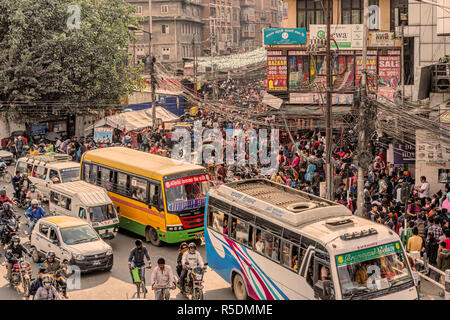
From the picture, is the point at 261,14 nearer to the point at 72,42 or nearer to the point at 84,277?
the point at 72,42

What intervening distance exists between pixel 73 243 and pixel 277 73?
77.9 feet

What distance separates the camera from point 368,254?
12000 mm

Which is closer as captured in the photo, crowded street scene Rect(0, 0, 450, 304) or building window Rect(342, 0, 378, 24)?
crowded street scene Rect(0, 0, 450, 304)

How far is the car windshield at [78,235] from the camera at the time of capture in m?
17.8

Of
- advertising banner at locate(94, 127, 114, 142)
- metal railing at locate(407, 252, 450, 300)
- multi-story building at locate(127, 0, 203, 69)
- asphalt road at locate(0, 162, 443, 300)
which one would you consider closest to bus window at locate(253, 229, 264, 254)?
asphalt road at locate(0, 162, 443, 300)

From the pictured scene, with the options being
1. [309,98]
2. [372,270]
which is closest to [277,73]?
[309,98]

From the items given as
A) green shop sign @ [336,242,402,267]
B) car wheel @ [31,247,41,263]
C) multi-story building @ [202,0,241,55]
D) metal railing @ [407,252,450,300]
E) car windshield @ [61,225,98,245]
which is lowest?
car wheel @ [31,247,41,263]

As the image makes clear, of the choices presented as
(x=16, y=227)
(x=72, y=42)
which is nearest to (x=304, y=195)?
(x=16, y=227)

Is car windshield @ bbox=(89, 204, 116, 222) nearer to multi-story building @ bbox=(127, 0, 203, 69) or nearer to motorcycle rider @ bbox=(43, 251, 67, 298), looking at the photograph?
motorcycle rider @ bbox=(43, 251, 67, 298)

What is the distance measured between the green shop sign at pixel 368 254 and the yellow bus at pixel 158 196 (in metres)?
8.70

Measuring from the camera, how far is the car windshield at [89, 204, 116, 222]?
790 inches

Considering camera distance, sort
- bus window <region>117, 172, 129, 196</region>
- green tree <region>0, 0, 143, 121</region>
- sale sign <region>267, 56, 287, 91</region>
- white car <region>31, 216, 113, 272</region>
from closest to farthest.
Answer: white car <region>31, 216, 113, 272</region>, bus window <region>117, 172, 129, 196</region>, green tree <region>0, 0, 143, 121</region>, sale sign <region>267, 56, 287, 91</region>

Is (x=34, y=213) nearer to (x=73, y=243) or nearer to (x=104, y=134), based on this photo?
(x=73, y=243)

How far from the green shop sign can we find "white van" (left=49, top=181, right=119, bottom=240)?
10149 millimetres
